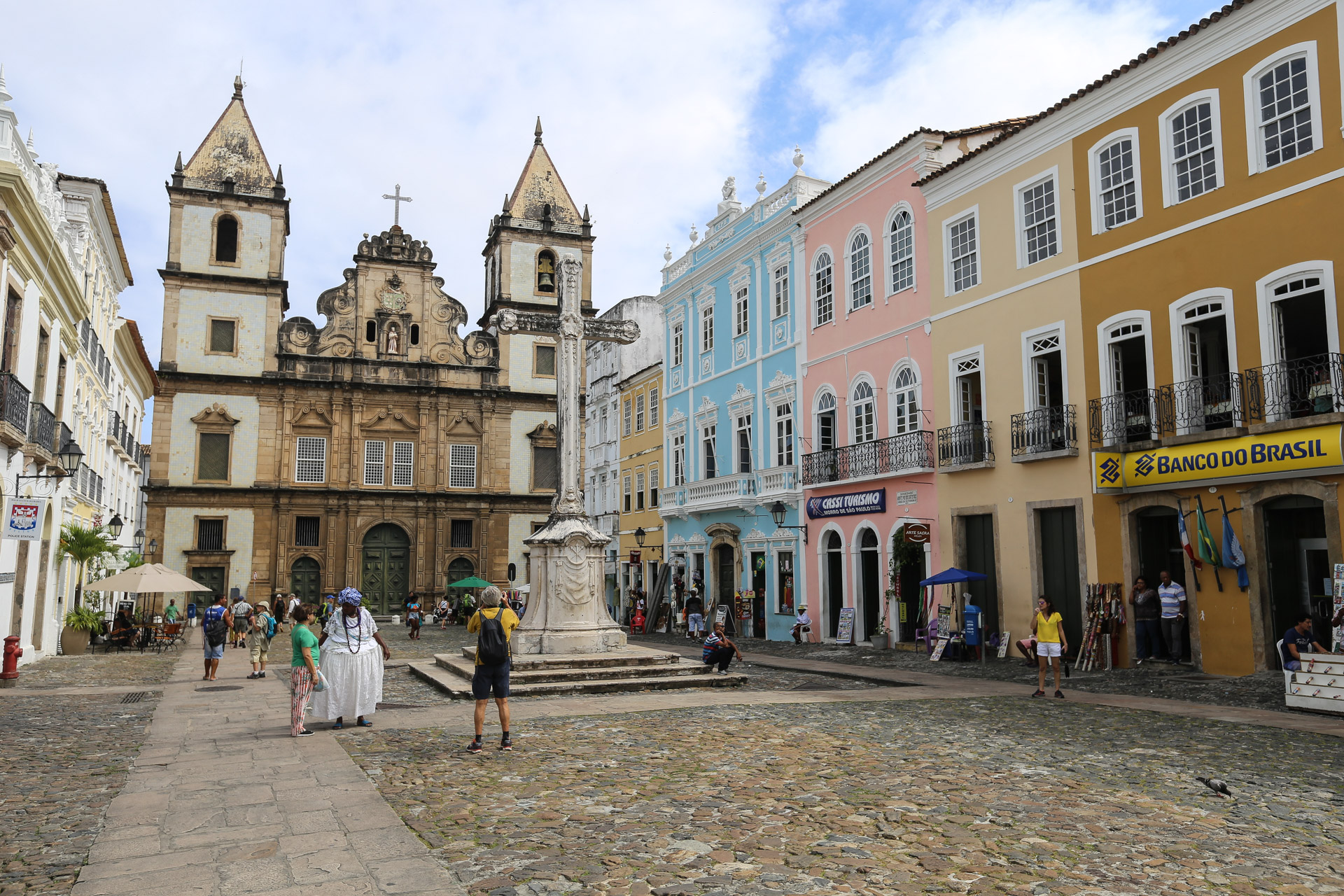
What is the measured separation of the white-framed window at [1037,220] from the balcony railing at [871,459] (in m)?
4.10

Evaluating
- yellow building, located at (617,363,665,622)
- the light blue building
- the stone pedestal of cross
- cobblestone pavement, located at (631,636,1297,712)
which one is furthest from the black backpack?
yellow building, located at (617,363,665,622)

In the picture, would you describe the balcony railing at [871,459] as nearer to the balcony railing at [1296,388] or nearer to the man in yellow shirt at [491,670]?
the balcony railing at [1296,388]

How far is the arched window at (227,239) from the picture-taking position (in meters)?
43.0

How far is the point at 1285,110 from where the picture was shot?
46.5 ft

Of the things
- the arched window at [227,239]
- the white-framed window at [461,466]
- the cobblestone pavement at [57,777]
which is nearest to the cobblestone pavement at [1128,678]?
the cobblestone pavement at [57,777]

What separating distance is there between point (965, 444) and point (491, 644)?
12.9 meters

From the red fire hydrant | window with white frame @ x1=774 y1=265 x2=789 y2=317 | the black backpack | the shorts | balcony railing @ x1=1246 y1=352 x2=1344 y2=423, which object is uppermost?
window with white frame @ x1=774 y1=265 x2=789 y2=317

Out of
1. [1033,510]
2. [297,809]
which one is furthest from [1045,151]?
[297,809]

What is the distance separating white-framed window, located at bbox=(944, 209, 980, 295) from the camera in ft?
65.6

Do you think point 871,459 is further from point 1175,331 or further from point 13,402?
point 13,402

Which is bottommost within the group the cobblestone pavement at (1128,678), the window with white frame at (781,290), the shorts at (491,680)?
the cobblestone pavement at (1128,678)

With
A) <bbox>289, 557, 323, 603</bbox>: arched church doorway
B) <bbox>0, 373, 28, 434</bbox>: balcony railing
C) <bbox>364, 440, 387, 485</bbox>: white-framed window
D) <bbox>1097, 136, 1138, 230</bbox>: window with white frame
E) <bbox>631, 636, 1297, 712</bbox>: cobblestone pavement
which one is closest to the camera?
<bbox>631, 636, 1297, 712</bbox>: cobblestone pavement

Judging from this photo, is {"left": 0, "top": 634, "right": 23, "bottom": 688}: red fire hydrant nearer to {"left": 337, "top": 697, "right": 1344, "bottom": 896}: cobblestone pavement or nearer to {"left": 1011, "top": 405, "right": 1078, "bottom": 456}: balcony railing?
{"left": 337, "top": 697, "right": 1344, "bottom": 896}: cobblestone pavement

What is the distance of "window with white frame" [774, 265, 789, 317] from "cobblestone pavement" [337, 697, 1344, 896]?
1668cm
